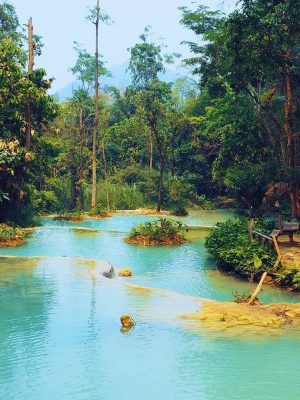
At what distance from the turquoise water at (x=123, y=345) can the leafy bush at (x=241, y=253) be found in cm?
39

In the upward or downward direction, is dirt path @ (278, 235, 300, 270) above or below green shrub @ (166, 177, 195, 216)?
below

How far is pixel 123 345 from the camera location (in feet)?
25.0

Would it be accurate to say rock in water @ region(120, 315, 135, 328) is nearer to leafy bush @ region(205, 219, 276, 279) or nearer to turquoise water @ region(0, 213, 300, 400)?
turquoise water @ region(0, 213, 300, 400)

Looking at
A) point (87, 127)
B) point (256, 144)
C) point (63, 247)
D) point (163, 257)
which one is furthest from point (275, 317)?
point (87, 127)

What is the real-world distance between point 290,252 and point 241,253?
47.8 inches

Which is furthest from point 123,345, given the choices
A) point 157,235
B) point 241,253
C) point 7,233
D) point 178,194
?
point 178,194

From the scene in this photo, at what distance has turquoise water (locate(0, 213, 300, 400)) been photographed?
6309 mm

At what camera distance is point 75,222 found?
22.8 m

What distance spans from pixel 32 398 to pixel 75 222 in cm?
1691

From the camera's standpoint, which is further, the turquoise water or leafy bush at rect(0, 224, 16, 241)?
leafy bush at rect(0, 224, 16, 241)

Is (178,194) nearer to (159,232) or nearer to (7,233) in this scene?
(159,232)

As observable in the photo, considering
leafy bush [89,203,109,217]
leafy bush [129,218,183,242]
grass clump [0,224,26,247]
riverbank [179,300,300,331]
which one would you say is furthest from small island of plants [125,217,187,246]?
leafy bush [89,203,109,217]

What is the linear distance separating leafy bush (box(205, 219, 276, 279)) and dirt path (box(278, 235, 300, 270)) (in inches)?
11.5

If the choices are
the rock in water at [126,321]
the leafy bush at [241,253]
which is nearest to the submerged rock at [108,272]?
the leafy bush at [241,253]
